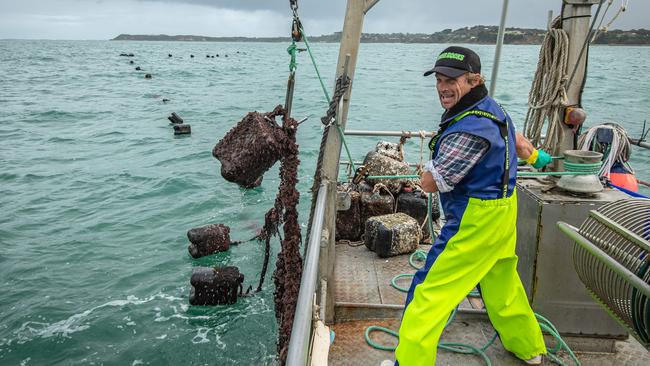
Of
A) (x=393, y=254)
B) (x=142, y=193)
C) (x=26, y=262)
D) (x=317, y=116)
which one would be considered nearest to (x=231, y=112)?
(x=317, y=116)

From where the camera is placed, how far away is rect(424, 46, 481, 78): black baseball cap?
2695mm

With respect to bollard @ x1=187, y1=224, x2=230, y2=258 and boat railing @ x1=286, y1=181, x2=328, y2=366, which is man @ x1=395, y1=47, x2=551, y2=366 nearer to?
boat railing @ x1=286, y1=181, x2=328, y2=366

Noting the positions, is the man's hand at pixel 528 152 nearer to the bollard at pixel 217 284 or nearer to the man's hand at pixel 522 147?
the man's hand at pixel 522 147

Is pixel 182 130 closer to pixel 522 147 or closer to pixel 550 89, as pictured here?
pixel 550 89

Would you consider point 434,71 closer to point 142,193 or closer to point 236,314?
point 236,314

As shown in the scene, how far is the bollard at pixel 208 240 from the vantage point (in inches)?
377

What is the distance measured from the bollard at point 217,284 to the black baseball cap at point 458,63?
557 centimetres

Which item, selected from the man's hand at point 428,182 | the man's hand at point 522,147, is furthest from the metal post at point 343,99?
the man's hand at point 522,147

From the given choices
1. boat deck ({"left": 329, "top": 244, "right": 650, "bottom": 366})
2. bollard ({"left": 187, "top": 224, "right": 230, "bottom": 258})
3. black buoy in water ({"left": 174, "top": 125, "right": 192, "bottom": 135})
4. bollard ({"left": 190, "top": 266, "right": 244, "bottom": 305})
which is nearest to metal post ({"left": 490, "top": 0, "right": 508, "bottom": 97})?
boat deck ({"left": 329, "top": 244, "right": 650, "bottom": 366})

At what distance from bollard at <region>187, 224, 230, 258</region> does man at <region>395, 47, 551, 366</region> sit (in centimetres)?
720

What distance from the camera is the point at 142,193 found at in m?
14.8

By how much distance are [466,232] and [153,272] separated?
803cm

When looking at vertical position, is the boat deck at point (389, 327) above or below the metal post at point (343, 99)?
below

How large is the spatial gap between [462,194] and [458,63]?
758mm
